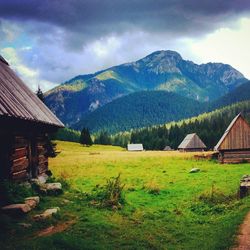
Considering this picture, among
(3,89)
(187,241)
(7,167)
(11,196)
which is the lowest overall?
(187,241)

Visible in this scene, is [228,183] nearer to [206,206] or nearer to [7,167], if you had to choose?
[206,206]

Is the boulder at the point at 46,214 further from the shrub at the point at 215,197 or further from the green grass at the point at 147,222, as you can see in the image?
the shrub at the point at 215,197

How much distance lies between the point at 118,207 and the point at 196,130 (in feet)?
435

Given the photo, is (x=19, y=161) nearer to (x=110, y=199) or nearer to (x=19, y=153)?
(x=19, y=153)

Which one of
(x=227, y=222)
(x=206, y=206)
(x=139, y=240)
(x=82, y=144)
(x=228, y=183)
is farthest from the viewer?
(x=82, y=144)

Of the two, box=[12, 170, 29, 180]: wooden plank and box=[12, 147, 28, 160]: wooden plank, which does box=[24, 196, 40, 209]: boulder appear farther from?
box=[12, 147, 28, 160]: wooden plank

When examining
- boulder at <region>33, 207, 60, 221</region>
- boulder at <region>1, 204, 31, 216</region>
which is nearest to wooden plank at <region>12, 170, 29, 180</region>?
boulder at <region>33, 207, 60, 221</region>

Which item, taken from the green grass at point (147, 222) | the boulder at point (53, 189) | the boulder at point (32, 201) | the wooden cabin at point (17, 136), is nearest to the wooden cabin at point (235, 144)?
the green grass at point (147, 222)

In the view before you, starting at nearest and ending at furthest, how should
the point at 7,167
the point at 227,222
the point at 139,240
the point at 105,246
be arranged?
the point at 105,246
the point at 139,240
the point at 227,222
the point at 7,167

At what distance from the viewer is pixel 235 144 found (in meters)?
47.1

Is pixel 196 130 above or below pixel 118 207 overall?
above

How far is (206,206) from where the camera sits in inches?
782

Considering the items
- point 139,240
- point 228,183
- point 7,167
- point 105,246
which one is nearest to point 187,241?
point 139,240

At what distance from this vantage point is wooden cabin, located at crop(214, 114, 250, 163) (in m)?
46.7
